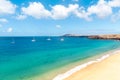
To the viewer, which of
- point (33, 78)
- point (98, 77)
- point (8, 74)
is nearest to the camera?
point (98, 77)

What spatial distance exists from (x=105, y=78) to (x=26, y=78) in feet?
22.7

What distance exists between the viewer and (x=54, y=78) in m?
15.8

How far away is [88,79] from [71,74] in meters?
2.68

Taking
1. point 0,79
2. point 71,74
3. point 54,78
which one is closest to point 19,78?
point 0,79

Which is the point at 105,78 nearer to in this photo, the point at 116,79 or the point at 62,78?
the point at 116,79

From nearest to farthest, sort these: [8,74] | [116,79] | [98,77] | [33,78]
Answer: [116,79], [98,77], [33,78], [8,74]

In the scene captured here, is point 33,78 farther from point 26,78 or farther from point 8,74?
point 8,74

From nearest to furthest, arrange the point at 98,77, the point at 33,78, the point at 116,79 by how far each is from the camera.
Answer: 1. the point at 116,79
2. the point at 98,77
3. the point at 33,78

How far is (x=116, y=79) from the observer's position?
14234 mm

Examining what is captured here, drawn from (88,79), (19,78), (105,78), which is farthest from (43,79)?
(105,78)

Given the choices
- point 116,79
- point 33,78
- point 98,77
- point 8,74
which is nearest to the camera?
point 116,79

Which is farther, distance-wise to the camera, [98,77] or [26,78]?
[26,78]

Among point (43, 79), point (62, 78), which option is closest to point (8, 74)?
point (43, 79)

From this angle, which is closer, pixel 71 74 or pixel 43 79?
pixel 43 79
